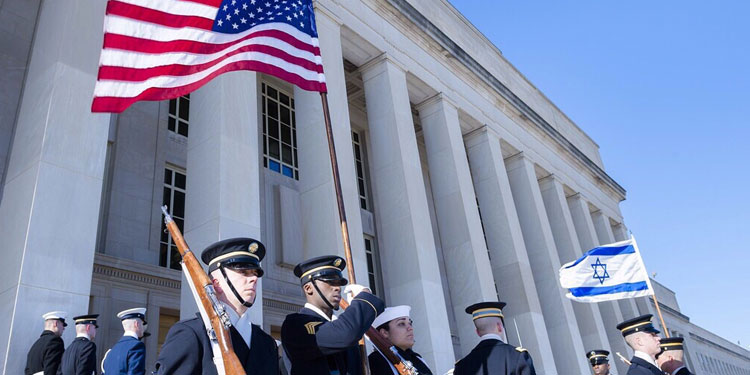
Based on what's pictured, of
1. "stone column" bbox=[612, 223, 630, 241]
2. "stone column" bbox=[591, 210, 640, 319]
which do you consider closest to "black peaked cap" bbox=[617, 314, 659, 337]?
"stone column" bbox=[591, 210, 640, 319]

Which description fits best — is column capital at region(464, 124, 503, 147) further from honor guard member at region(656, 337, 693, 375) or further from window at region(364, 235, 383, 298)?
honor guard member at region(656, 337, 693, 375)

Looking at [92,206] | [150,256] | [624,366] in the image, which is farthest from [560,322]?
[92,206]

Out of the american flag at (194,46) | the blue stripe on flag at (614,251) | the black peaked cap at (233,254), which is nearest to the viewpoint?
the black peaked cap at (233,254)

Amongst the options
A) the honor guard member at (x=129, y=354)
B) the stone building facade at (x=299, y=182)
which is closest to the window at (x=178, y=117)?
the stone building facade at (x=299, y=182)

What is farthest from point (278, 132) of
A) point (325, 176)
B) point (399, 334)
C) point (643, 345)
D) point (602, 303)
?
point (602, 303)

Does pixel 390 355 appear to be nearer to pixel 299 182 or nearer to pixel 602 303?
pixel 299 182

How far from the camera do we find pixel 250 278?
3.53 meters

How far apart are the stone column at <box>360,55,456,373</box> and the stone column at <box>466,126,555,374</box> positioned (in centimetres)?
471

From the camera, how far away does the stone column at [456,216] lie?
15.3 metres

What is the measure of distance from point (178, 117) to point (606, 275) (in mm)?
11856

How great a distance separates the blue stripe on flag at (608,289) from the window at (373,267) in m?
7.90

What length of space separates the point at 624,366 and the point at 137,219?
19400 mm

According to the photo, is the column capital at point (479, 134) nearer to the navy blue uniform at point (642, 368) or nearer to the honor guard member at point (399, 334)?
the navy blue uniform at point (642, 368)

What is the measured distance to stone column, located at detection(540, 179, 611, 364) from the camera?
21.0 m
